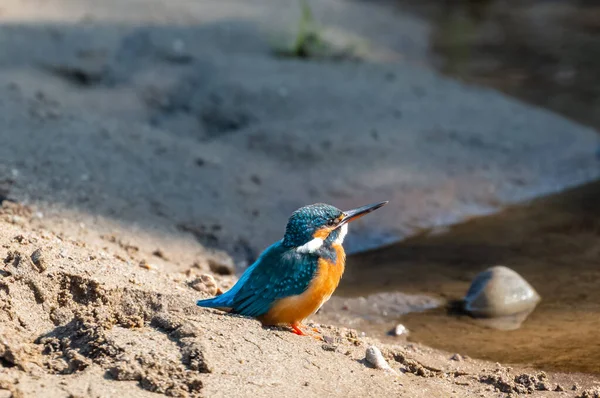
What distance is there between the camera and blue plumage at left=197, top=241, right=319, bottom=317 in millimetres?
4246

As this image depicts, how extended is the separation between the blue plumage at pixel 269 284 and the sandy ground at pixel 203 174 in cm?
10

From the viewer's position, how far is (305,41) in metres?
9.80

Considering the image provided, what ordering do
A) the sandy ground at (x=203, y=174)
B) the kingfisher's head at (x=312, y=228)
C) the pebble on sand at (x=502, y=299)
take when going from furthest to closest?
the pebble on sand at (x=502, y=299), the kingfisher's head at (x=312, y=228), the sandy ground at (x=203, y=174)

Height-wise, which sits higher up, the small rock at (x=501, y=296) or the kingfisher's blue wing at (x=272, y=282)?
the kingfisher's blue wing at (x=272, y=282)

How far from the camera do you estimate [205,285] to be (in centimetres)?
491

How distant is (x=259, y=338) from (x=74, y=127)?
369 cm

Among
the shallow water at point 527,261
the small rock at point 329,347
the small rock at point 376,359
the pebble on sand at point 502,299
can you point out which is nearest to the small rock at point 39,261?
the small rock at point 329,347

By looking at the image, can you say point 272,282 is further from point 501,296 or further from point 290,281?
point 501,296

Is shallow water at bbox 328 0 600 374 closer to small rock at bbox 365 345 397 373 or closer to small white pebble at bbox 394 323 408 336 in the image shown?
small white pebble at bbox 394 323 408 336

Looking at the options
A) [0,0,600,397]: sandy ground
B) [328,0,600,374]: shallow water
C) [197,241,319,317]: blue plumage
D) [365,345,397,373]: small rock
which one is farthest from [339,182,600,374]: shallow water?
[197,241,319,317]: blue plumage

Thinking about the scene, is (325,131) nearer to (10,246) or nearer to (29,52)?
(29,52)

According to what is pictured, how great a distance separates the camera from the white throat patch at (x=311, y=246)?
436cm

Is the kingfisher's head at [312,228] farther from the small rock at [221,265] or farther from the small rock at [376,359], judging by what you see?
the small rock at [221,265]

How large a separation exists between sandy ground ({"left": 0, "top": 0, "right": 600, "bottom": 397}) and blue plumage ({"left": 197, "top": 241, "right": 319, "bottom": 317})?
3.8 inches
